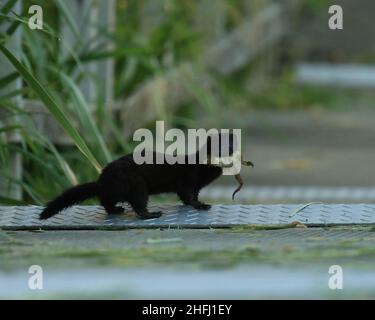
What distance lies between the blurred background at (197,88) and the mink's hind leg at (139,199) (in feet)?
0.56

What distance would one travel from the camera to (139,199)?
4152 mm

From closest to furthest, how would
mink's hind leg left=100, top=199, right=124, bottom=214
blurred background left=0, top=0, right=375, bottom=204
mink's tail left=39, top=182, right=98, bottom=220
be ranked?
1. mink's tail left=39, top=182, right=98, bottom=220
2. mink's hind leg left=100, top=199, right=124, bottom=214
3. blurred background left=0, top=0, right=375, bottom=204

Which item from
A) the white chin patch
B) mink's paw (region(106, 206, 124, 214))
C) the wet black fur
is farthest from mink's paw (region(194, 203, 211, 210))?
mink's paw (region(106, 206, 124, 214))

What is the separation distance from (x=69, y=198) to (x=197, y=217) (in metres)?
0.44

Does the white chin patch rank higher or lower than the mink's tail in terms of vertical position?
higher

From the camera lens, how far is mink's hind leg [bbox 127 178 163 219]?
415 centimetres

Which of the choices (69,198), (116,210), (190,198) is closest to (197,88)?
(190,198)

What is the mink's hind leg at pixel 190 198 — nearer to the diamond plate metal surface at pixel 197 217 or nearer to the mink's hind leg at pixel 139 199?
the diamond plate metal surface at pixel 197 217

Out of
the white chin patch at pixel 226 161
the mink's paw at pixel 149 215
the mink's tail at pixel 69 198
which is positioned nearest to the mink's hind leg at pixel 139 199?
the mink's paw at pixel 149 215

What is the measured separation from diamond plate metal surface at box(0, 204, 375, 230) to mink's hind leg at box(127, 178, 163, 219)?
29 mm

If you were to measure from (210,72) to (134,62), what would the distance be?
7.48ft

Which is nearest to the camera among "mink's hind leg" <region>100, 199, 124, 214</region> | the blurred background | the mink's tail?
the mink's tail

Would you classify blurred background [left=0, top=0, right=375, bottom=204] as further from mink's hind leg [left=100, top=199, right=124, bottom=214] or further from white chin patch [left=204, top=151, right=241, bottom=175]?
white chin patch [left=204, top=151, right=241, bottom=175]
